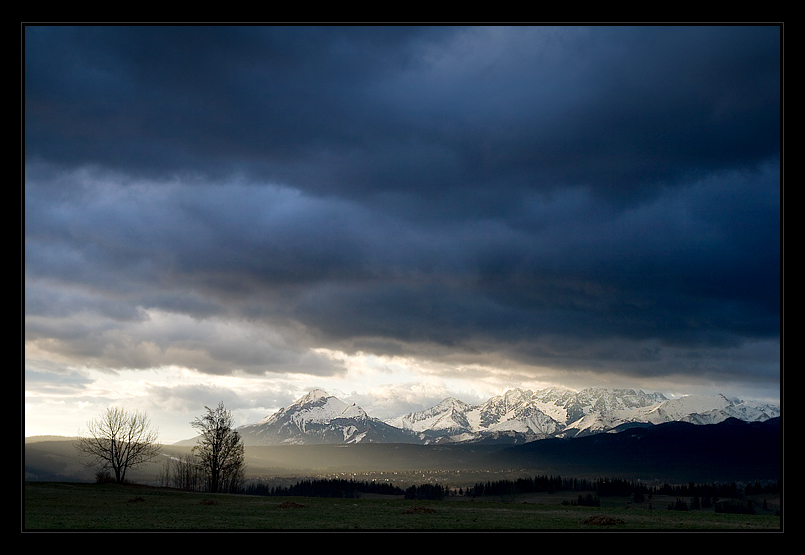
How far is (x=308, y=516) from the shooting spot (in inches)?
2450

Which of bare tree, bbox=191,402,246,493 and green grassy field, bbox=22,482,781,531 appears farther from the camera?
bare tree, bbox=191,402,246,493

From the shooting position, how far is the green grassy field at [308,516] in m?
53.8

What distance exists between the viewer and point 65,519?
55.8 m

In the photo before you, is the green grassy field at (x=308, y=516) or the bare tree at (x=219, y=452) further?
the bare tree at (x=219, y=452)

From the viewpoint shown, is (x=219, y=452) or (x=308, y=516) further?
(x=219, y=452)

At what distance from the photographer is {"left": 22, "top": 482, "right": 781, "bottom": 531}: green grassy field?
5381 cm
